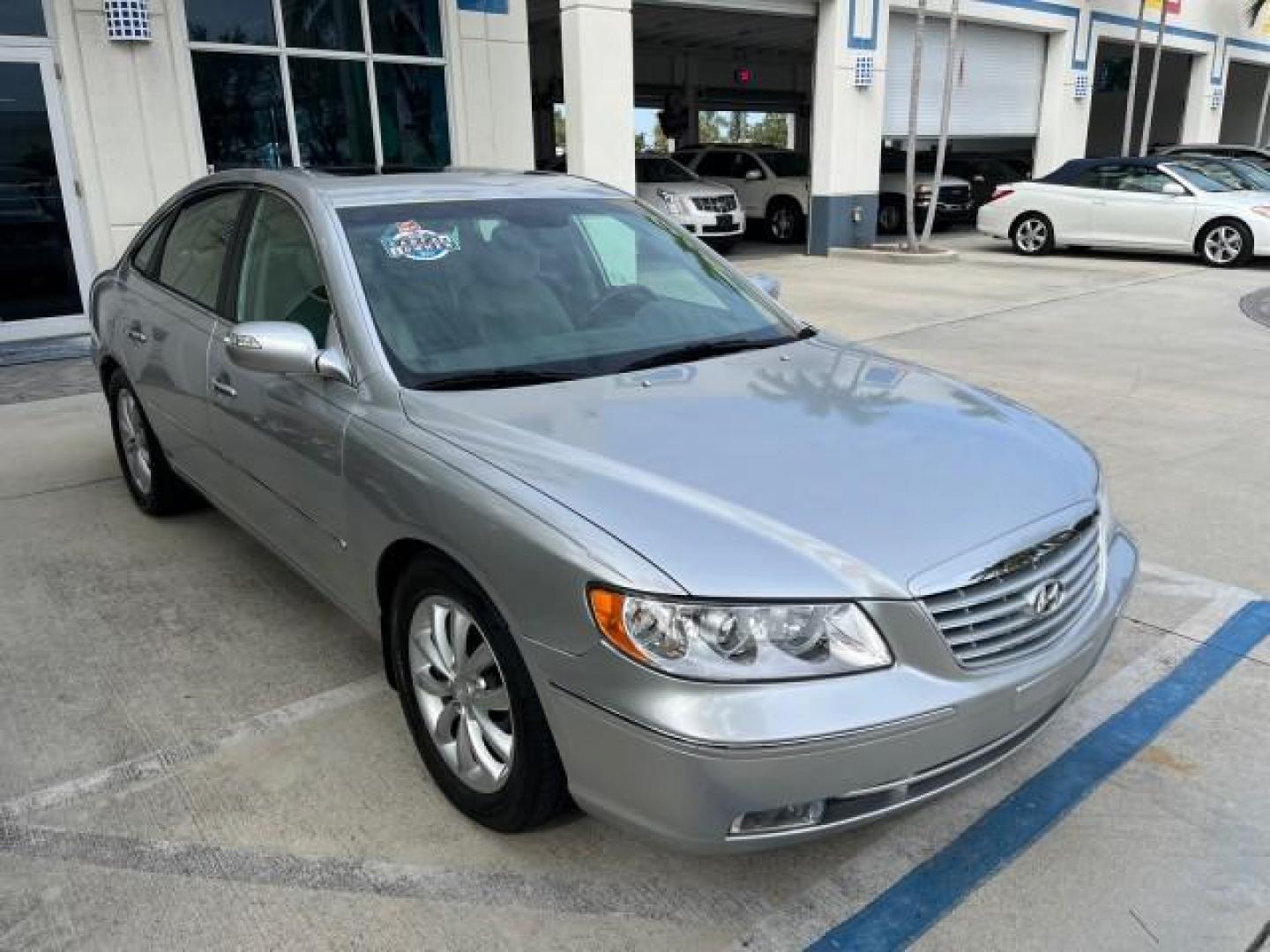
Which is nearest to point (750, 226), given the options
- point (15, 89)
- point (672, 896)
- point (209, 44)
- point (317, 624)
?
point (209, 44)

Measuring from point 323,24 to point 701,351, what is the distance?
9076mm

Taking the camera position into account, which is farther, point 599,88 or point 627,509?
point 599,88

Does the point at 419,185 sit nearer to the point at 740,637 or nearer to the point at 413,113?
the point at 740,637

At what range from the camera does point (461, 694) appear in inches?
101

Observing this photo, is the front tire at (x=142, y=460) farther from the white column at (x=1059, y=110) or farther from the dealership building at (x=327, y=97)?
the white column at (x=1059, y=110)

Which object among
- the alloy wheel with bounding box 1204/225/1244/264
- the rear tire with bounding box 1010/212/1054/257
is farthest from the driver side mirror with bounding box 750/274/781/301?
the rear tire with bounding box 1010/212/1054/257

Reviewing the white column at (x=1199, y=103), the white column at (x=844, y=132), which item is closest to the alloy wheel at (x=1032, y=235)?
the white column at (x=844, y=132)

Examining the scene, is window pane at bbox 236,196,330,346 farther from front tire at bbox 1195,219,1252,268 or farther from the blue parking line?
front tire at bbox 1195,219,1252,268

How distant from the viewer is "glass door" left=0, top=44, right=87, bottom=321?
29.3ft

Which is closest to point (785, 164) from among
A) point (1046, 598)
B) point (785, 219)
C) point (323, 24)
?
point (785, 219)

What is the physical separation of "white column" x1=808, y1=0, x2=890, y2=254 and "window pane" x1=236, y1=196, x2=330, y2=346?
44.2ft

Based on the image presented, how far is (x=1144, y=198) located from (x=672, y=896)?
15.1m

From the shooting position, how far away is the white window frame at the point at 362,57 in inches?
392

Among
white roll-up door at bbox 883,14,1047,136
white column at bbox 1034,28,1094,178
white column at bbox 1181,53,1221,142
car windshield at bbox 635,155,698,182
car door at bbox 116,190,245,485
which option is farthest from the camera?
white column at bbox 1181,53,1221,142
